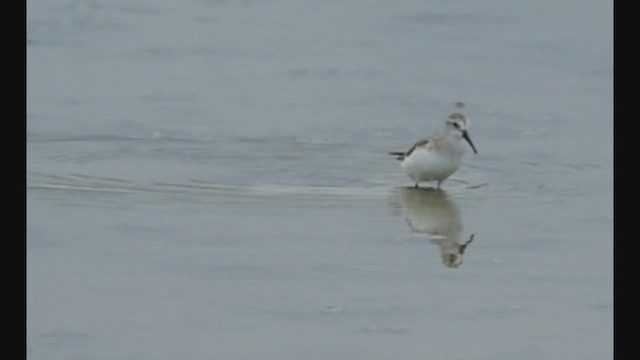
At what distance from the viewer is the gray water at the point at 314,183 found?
8562 millimetres

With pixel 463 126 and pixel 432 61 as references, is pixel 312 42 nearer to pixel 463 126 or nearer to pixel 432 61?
pixel 432 61

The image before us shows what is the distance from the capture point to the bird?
11.5 meters

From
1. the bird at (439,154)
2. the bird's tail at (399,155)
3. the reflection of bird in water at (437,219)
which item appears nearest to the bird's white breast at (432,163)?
the bird at (439,154)

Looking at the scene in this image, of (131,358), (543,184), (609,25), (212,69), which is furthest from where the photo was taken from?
(609,25)

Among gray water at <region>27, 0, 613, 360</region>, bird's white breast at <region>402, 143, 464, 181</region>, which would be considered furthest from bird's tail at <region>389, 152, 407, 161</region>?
bird's white breast at <region>402, 143, 464, 181</region>

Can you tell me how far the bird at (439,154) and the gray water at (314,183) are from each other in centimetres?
12

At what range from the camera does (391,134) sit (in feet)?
43.2

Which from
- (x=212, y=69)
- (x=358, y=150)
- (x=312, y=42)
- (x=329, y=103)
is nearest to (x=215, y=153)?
(x=358, y=150)

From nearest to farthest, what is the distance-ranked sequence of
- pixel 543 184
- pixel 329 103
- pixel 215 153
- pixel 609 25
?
pixel 543 184
pixel 215 153
pixel 329 103
pixel 609 25

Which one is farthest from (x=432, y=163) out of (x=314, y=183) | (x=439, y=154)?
(x=314, y=183)

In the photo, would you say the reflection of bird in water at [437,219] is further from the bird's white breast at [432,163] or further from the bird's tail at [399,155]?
the bird's tail at [399,155]

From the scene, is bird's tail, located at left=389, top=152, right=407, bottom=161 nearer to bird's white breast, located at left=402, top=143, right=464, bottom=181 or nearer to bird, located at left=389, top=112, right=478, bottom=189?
bird, located at left=389, top=112, right=478, bottom=189

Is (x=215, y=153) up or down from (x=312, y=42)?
down

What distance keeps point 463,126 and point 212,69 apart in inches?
164
